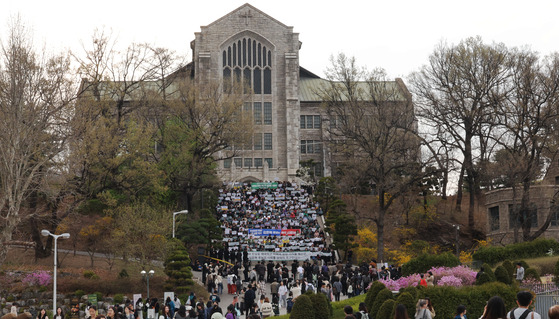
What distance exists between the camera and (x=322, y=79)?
87312 millimetres

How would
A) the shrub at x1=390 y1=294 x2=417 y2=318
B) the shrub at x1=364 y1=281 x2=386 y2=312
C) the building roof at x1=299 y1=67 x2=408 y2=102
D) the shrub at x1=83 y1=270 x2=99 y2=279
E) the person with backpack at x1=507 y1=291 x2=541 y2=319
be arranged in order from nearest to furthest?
1. the person with backpack at x1=507 y1=291 x2=541 y2=319
2. the shrub at x1=390 y1=294 x2=417 y2=318
3. the shrub at x1=364 y1=281 x2=386 y2=312
4. the shrub at x1=83 y1=270 x2=99 y2=279
5. the building roof at x1=299 y1=67 x2=408 y2=102

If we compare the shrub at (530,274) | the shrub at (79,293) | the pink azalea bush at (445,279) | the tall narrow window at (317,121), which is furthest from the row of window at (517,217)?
the tall narrow window at (317,121)

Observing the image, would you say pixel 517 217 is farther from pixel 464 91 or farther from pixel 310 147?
→ pixel 310 147

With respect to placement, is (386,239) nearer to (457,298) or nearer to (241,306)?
(241,306)

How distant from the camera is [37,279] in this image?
38656mm

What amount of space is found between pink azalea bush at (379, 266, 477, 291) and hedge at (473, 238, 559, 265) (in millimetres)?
8563

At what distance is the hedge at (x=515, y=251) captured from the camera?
122ft

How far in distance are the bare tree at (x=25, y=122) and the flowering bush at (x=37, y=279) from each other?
101 inches

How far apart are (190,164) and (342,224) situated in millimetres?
13166

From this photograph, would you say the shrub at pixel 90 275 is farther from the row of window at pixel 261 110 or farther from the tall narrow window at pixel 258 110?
the row of window at pixel 261 110

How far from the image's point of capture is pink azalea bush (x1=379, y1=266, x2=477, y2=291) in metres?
26.8

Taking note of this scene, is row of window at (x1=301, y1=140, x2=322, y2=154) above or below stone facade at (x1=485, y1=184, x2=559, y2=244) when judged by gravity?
above

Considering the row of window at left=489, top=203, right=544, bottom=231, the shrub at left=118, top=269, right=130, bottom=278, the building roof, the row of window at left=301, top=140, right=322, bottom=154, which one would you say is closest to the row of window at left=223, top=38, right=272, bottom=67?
the building roof

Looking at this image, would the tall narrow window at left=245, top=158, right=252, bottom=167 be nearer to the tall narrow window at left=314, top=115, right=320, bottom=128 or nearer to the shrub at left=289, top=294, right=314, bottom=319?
the tall narrow window at left=314, top=115, right=320, bottom=128
